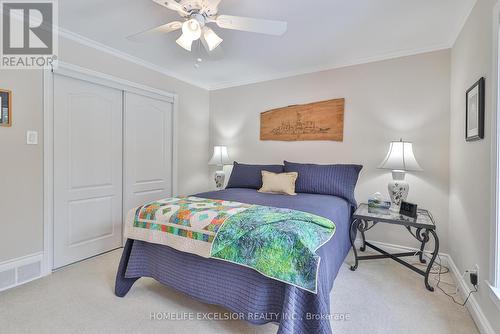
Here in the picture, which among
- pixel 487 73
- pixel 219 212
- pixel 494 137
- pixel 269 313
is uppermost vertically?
pixel 487 73

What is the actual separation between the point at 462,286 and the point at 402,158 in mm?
1178

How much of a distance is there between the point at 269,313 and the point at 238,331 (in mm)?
357

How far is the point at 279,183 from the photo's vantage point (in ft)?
9.02

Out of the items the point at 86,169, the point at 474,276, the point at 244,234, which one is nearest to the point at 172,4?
the point at 244,234

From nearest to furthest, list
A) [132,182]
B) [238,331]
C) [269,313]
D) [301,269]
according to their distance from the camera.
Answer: [301,269], [269,313], [238,331], [132,182]

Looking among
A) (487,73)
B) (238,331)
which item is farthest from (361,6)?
(238,331)

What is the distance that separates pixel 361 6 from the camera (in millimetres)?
1936

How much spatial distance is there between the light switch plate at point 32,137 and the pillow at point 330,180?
262 cm

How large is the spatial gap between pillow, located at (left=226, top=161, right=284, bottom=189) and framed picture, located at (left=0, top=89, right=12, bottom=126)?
2235 mm

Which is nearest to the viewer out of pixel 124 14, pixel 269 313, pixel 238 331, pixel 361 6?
pixel 269 313

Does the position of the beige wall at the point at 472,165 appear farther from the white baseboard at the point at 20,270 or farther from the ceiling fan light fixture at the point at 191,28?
the white baseboard at the point at 20,270

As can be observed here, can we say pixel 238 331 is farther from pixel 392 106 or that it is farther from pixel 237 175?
pixel 392 106

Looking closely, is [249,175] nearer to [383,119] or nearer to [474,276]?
[383,119]

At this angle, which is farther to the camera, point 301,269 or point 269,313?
point 269,313
